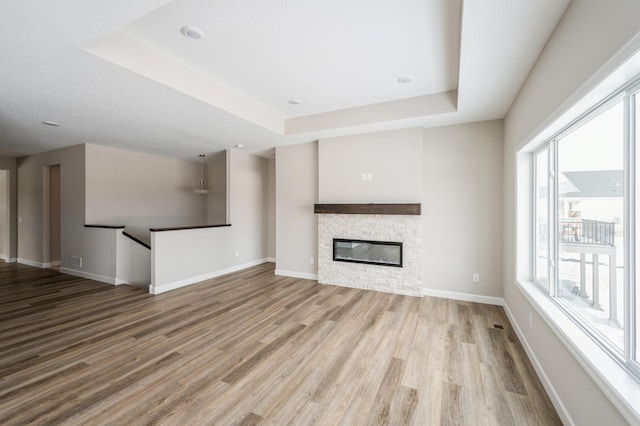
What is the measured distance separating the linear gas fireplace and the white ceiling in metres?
1.88

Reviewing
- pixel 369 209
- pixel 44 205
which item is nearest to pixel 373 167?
pixel 369 209

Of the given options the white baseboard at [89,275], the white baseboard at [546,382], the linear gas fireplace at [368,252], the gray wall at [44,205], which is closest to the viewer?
the white baseboard at [546,382]

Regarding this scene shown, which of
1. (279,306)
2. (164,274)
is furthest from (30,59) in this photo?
(279,306)

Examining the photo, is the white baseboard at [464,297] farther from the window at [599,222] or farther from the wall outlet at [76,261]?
the wall outlet at [76,261]

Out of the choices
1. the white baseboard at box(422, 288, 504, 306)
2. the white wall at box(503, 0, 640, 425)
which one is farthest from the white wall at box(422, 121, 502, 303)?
the white wall at box(503, 0, 640, 425)

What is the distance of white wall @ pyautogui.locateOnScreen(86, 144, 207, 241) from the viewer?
5.37 meters

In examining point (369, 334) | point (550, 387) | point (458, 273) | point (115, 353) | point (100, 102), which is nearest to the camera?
point (550, 387)

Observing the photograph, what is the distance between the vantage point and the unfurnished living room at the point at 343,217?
1704 mm

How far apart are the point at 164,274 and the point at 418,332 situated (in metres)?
3.94

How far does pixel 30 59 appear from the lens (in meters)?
2.25

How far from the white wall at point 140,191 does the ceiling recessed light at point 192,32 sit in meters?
4.35

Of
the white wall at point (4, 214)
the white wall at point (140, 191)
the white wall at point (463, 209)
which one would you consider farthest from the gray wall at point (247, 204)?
the white wall at point (4, 214)

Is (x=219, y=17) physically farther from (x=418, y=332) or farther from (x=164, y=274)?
(x=164, y=274)

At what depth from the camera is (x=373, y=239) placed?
451 cm
